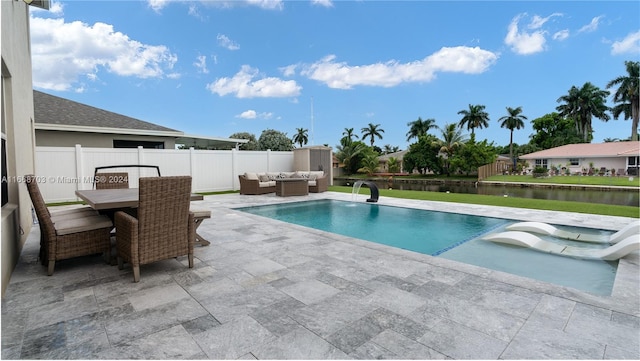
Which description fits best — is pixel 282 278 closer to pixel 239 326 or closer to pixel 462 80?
pixel 239 326

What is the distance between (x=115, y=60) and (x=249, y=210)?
1084cm

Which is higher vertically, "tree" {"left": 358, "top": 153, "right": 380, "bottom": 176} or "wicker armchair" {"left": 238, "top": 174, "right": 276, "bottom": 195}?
"tree" {"left": 358, "top": 153, "right": 380, "bottom": 176}

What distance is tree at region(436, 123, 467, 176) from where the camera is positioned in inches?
1347

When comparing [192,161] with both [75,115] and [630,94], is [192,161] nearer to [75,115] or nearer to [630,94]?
[75,115]

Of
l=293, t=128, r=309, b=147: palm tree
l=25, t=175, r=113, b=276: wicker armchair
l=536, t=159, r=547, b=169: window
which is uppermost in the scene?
l=293, t=128, r=309, b=147: palm tree

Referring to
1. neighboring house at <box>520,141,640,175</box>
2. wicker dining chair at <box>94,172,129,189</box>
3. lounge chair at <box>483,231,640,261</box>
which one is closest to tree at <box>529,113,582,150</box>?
neighboring house at <box>520,141,640,175</box>

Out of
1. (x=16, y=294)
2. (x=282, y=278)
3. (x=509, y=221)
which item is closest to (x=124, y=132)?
(x=16, y=294)

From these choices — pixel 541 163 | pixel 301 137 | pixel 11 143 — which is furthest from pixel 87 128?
pixel 301 137

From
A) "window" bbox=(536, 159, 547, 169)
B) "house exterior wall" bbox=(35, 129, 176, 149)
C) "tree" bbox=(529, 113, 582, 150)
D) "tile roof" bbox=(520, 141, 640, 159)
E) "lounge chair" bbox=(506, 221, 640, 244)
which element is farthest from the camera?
"tree" bbox=(529, 113, 582, 150)

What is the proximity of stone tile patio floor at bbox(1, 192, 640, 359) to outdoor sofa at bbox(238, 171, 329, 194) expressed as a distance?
8062 millimetres

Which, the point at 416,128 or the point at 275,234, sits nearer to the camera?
the point at 275,234

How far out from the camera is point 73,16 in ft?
27.6

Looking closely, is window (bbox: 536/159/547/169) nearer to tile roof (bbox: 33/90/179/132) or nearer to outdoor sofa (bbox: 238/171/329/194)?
outdoor sofa (bbox: 238/171/329/194)

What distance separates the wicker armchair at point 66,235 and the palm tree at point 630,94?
53160mm
